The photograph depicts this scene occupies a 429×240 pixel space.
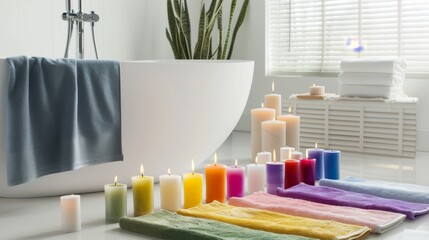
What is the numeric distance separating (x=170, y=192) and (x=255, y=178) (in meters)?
0.48

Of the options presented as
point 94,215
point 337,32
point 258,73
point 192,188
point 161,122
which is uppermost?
point 337,32

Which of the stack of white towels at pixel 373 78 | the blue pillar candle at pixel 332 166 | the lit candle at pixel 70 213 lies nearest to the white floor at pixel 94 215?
the lit candle at pixel 70 213

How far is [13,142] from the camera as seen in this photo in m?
2.52

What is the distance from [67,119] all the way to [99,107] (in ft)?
0.57

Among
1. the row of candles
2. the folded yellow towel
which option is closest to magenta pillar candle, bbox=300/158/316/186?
the row of candles

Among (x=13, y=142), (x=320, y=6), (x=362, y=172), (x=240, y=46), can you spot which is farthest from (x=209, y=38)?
(x=13, y=142)

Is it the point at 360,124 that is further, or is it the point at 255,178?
the point at 360,124

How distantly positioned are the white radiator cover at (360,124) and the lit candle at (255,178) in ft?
4.68

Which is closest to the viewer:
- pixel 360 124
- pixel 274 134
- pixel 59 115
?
pixel 59 115

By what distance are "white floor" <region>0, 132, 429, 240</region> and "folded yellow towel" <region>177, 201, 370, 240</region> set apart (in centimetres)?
14

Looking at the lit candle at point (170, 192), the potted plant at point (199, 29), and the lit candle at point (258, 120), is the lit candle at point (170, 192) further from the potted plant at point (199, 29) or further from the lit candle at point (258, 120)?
the potted plant at point (199, 29)

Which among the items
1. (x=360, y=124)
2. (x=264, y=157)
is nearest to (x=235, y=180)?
(x=264, y=157)

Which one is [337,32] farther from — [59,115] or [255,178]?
[59,115]

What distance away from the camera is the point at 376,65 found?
401 cm
